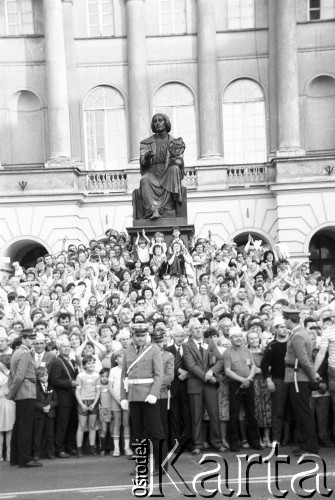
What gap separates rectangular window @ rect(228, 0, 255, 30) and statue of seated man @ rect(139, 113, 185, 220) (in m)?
16.5

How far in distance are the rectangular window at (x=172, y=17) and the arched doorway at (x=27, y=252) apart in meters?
9.91

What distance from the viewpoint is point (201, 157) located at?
4088 cm

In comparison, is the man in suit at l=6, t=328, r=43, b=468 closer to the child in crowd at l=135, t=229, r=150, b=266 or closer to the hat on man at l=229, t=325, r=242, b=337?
the hat on man at l=229, t=325, r=242, b=337

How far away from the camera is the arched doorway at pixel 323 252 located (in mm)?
40344

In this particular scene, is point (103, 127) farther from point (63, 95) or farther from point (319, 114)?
point (319, 114)

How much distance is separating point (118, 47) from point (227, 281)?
73.0 feet

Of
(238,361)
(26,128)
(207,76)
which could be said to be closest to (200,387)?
(238,361)

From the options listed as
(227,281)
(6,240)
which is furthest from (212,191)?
(227,281)

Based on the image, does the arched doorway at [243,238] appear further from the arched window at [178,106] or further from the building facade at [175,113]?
the arched window at [178,106]

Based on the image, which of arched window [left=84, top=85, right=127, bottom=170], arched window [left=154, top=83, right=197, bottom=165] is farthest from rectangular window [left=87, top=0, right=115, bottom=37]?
arched window [left=154, top=83, right=197, bottom=165]

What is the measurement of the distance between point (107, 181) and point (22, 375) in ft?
87.4

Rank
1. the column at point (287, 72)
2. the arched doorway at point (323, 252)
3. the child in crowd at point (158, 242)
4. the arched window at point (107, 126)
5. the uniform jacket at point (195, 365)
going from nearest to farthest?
the uniform jacket at point (195, 365) < the child in crowd at point (158, 242) < the column at point (287, 72) < the arched doorway at point (323, 252) < the arched window at point (107, 126)

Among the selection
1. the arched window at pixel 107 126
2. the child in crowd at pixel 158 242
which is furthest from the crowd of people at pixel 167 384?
the arched window at pixel 107 126

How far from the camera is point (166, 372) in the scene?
45.8ft
